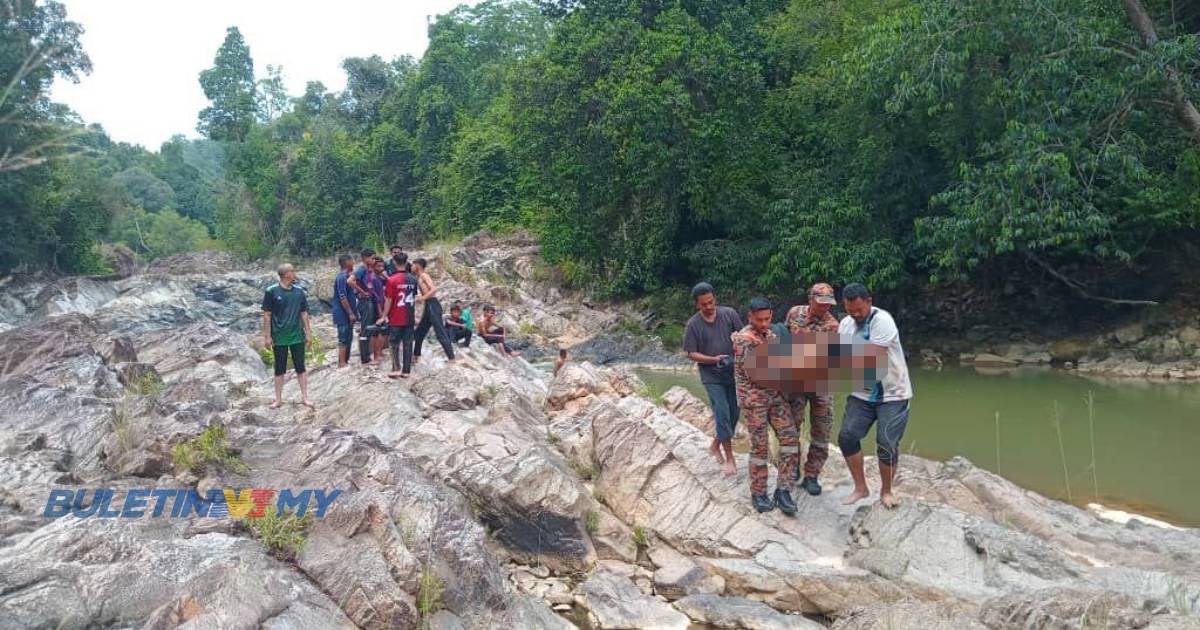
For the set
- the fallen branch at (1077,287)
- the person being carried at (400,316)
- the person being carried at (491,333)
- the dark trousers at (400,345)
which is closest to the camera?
the person being carried at (400,316)

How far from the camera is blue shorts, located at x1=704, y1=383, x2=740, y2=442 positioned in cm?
616

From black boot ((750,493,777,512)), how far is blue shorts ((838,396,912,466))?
64 centimetres

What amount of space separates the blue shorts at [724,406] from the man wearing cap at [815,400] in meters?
0.60

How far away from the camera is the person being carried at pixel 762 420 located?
556cm

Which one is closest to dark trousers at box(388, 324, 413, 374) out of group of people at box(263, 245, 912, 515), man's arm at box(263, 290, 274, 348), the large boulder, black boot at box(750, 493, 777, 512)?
group of people at box(263, 245, 912, 515)

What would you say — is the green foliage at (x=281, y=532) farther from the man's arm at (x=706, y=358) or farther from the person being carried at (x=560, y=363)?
the person being carried at (x=560, y=363)

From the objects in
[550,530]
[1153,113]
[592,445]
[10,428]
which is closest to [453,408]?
[592,445]

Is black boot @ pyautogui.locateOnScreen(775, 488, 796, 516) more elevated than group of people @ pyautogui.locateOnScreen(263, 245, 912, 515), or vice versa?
group of people @ pyautogui.locateOnScreen(263, 245, 912, 515)

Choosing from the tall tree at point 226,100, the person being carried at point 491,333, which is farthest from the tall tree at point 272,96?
the person being carried at point 491,333

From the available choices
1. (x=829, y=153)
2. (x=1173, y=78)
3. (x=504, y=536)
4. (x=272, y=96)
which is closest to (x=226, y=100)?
(x=272, y=96)

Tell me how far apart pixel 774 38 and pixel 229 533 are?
2039 centimetres

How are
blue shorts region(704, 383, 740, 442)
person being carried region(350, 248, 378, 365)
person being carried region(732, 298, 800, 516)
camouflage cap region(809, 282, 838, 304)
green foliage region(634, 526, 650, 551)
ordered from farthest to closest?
1. person being carried region(350, 248, 378, 365)
2. blue shorts region(704, 383, 740, 442)
3. green foliage region(634, 526, 650, 551)
4. person being carried region(732, 298, 800, 516)
5. camouflage cap region(809, 282, 838, 304)

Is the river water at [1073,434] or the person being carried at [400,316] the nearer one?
the river water at [1073,434]

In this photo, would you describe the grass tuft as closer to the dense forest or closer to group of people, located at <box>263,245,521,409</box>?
the dense forest
